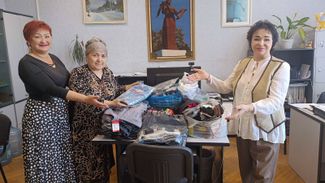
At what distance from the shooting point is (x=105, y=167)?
7.12 ft

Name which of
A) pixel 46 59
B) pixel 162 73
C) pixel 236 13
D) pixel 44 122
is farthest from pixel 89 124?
pixel 236 13

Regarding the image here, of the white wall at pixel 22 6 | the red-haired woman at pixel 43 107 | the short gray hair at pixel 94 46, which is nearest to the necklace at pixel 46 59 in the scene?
the red-haired woman at pixel 43 107

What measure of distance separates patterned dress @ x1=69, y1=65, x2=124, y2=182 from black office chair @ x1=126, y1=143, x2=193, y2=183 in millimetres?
583

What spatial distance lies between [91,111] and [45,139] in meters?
0.38

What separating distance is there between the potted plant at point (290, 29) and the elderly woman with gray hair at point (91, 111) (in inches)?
105

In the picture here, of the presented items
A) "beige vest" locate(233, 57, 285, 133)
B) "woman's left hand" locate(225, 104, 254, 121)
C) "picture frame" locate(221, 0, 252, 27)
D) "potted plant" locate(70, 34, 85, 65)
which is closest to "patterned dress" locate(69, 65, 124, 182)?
"woman's left hand" locate(225, 104, 254, 121)

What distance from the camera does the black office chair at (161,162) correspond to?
1.36 metres

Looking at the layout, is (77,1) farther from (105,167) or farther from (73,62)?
(105,167)

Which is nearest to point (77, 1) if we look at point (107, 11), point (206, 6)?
point (107, 11)

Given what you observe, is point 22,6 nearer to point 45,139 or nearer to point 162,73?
point 162,73

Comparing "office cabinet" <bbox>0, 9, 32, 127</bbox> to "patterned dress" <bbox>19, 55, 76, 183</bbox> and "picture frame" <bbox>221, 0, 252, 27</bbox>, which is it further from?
"picture frame" <bbox>221, 0, 252, 27</bbox>

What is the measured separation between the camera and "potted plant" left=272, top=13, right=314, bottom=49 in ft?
12.1

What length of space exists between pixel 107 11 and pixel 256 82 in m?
3.00

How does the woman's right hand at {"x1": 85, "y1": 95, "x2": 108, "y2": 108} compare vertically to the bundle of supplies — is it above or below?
above
